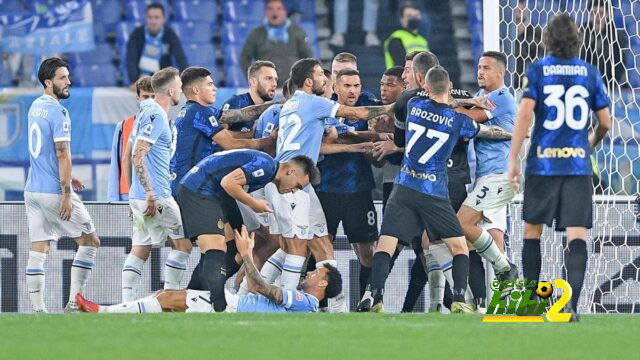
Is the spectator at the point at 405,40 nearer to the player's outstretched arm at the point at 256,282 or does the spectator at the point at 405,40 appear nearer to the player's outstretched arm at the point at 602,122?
the player's outstretched arm at the point at 256,282

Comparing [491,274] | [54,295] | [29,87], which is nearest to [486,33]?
[491,274]

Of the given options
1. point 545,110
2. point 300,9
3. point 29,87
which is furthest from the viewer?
point 300,9

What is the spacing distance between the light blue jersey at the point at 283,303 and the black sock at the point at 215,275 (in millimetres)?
142

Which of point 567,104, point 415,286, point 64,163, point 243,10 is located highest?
point 243,10

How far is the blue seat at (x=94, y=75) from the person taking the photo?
17156 mm

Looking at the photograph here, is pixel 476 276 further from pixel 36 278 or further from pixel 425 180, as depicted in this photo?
pixel 36 278

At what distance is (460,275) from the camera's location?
9.33 metres

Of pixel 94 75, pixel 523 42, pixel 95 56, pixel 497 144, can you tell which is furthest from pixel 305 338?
pixel 95 56

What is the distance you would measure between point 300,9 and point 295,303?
9.72m

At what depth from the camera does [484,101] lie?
9.90m

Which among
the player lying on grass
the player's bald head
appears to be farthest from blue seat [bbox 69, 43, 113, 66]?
the player's bald head

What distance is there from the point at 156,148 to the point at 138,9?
8.43 m

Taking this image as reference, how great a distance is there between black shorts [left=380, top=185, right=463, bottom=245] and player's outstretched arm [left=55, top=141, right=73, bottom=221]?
2468mm

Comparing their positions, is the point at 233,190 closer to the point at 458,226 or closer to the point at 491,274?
the point at 458,226
